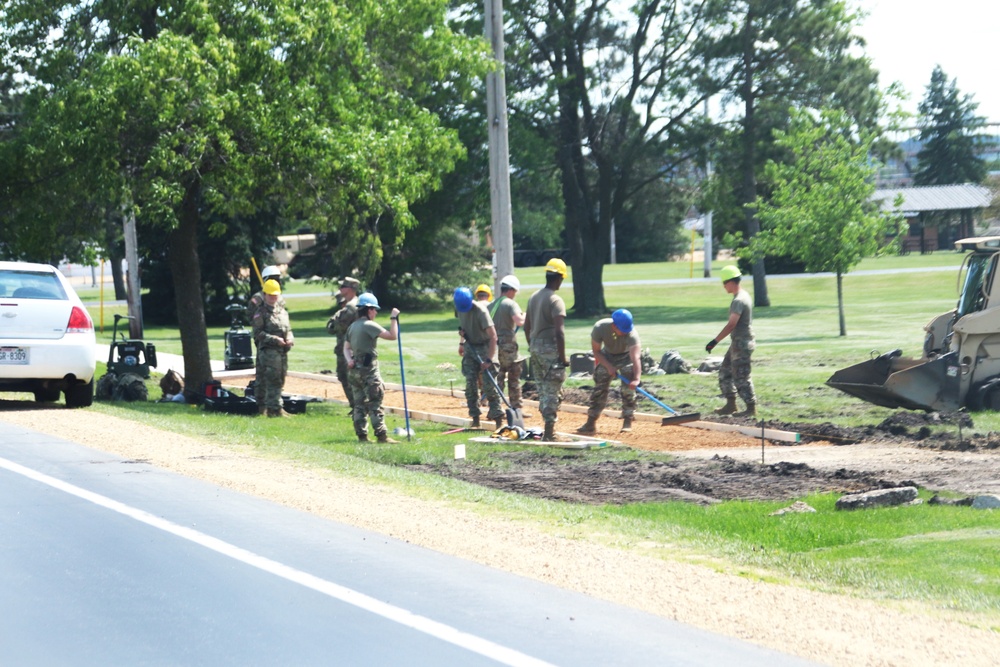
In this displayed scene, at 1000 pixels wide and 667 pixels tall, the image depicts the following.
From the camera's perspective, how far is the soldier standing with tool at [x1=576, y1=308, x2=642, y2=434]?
15102 millimetres

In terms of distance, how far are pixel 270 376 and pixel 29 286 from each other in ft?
10.6

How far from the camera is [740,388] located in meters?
16.8

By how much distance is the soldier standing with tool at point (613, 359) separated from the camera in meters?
15.1

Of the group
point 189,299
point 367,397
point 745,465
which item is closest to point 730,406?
point 745,465

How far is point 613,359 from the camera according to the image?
A: 15.3m

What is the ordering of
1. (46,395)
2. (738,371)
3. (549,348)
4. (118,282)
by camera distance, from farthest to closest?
(118,282), (46,395), (738,371), (549,348)

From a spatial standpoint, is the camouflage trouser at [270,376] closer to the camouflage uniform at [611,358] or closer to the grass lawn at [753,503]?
the grass lawn at [753,503]

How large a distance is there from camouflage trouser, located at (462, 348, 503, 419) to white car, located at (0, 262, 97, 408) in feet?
15.6

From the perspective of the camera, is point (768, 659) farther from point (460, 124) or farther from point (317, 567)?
point (460, 124)

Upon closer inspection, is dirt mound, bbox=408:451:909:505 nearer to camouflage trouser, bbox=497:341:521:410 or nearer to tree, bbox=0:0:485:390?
camouflage trouser, bbox=497:341:521:410

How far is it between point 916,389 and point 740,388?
7.24ft

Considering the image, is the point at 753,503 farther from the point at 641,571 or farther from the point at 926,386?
the point at 926,386

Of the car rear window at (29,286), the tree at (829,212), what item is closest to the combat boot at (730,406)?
the car rear window at (29,286)

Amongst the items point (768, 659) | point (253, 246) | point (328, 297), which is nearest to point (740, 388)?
point (768, 659)
